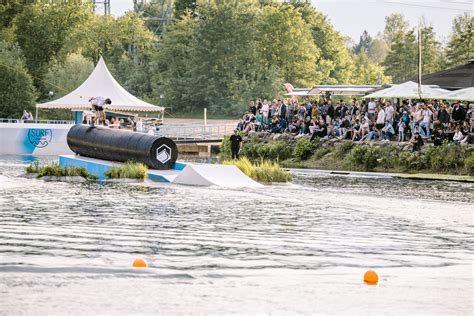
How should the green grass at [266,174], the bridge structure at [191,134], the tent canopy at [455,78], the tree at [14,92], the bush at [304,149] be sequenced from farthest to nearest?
the tree at [14,92]
the bridge structure at [191,134]
the bush at [304,149]
the tent canopy at [455,78]
the green grass at [266,174]

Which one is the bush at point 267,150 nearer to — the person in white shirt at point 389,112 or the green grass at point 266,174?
the person in white shirt at point 389,112

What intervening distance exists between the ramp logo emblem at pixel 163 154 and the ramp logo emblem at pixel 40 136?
91.9ft

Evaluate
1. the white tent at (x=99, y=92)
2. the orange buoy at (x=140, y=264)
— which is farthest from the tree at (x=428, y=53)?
the orange buoy at (x=140, y=264)

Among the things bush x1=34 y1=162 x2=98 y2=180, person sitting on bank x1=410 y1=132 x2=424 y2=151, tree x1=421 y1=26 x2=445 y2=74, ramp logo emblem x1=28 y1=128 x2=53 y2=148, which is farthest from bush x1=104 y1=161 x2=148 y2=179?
tree x1=421 y1=26 x2=445 y2=74

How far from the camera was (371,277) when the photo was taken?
45.2 ft

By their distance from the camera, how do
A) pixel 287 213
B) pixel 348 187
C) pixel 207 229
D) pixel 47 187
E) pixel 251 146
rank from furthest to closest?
pixel 251 146
pixel 348 187
pixel 47 187
pixel 287 213
pixel 207 229

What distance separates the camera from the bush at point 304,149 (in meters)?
50.6

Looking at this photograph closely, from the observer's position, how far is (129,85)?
4429 inches

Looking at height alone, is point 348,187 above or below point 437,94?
below

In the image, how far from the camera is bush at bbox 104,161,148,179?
34500 mm

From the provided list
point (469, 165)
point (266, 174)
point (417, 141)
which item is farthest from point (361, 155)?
point (266, 174)

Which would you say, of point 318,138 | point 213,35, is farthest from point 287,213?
point 213,35

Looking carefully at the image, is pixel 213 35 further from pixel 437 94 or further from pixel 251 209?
pixel 251 209

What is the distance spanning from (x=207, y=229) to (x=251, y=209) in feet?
16.1
